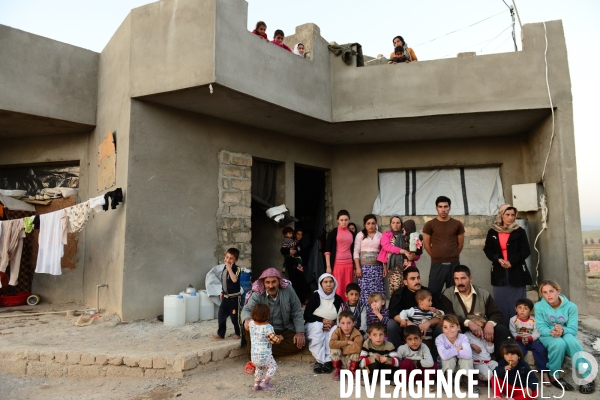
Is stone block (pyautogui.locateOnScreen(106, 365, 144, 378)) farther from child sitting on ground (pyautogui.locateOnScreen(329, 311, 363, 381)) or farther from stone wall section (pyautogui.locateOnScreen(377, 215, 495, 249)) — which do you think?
stone wall section (pyautogui.locateOnScreen(377, 215, 495, 249))

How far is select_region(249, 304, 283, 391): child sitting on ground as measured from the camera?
383cm

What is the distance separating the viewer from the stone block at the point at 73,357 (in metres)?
4.25

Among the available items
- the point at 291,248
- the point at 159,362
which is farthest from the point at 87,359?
the point at 291,248

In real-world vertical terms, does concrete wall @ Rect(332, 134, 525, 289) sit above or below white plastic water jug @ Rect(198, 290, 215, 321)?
above

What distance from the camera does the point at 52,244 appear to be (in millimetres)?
6117

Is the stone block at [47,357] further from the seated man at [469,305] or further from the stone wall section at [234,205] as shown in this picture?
the seated man at [469,305]

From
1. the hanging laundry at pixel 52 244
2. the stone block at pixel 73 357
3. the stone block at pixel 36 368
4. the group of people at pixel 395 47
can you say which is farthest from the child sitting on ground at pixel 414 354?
the hanging laundry at pixel 52 244

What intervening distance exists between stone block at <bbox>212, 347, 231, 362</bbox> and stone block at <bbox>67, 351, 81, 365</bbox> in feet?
4.38

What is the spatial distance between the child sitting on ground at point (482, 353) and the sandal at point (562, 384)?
21.6 inches

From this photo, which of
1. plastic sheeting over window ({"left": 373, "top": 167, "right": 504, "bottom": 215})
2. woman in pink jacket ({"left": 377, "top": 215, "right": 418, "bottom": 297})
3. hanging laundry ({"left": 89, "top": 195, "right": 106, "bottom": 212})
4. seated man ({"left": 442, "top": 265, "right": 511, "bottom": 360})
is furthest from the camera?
plastic sheeting over window ({"left": 373, "top": 167, "right": 504, "bottom": 215})

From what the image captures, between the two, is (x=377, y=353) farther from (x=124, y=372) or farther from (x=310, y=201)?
(x=310, y=201)

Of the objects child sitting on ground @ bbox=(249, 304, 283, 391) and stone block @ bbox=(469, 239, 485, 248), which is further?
stone block @ bbox=(469, 239, 485, 248)

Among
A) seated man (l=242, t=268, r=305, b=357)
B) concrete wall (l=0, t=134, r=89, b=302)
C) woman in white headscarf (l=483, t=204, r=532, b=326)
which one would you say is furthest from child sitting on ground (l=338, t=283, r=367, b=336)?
concrete wall (l=0, t=134, r=89, b=302)

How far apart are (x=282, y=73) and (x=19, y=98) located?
3.92 metres
